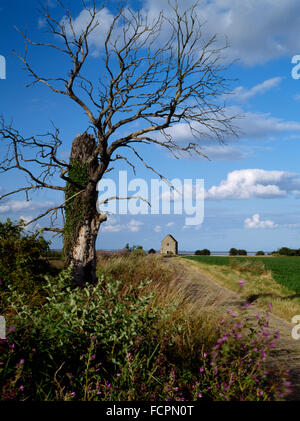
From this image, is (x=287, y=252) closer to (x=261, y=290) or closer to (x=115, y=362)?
(x=261, y=290)

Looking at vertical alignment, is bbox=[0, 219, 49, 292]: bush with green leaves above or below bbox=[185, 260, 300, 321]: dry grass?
above

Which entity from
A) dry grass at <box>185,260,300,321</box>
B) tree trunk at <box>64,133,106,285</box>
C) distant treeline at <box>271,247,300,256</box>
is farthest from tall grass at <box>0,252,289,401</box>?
distant treeline at <box>271,247,300,256</box>

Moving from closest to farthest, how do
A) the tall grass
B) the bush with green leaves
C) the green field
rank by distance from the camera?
the tall grass, the bush with green leaves, the green field

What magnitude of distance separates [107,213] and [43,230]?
A: 189 cm

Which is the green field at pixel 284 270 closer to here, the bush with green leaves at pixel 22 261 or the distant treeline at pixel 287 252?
the bush with green leaves at pixel 22 261

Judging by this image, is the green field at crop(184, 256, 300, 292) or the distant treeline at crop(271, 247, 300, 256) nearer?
the green field at crop(184, 256, 300, 292)

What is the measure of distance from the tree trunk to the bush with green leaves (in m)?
2.02

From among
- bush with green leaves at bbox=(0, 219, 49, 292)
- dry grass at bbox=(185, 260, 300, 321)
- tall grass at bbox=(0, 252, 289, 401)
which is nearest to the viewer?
tall grass at bbox=(0, 252, 289, 401)

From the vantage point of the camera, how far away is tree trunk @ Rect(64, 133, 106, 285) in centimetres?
1077

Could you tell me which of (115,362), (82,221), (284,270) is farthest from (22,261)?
(284,270)

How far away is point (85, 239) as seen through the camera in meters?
10.8

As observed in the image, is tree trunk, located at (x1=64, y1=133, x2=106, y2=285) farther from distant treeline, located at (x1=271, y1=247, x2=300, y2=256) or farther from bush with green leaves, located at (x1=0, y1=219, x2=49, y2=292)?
distant treeline, located at (x1=271, y1=247, x2=300, y2=256)

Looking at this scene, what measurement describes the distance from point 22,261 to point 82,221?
9.51 feet
